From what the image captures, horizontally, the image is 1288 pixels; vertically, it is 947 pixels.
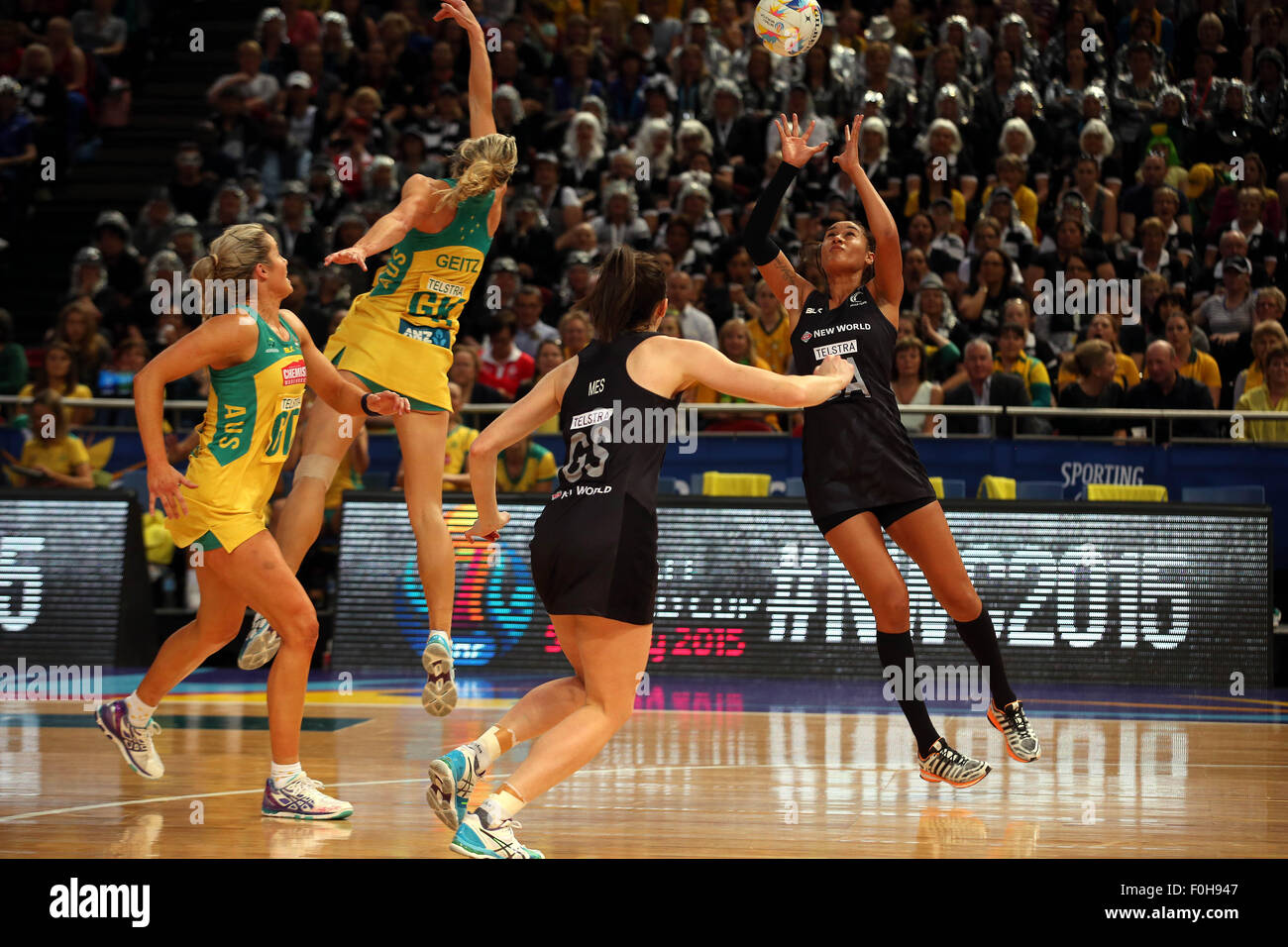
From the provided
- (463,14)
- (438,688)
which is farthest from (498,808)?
(463,14)

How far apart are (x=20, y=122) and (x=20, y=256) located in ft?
4.70

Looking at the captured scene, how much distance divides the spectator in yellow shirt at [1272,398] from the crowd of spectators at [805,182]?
29 mm

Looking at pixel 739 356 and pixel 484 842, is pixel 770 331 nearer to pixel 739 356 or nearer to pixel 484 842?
pixel 739 356

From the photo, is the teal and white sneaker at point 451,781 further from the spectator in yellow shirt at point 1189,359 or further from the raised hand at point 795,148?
the spectator in yellow shirt at point 1189,359

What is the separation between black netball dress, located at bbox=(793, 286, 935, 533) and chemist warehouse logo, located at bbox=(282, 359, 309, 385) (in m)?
2.03

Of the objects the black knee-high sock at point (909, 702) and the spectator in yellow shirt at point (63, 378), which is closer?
the black knee-high sock at point (909, 702)

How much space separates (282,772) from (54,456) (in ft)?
20.7

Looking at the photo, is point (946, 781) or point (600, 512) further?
point (946, 781)

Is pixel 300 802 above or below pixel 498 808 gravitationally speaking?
below

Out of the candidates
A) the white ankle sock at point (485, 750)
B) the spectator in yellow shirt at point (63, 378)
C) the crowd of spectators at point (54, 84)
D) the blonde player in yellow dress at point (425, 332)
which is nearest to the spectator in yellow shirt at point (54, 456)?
the spectator in yellow shirt at point (63, 378)

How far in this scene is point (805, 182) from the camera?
1380 centimetres

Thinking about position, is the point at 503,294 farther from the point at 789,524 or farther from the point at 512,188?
the point at 789,524

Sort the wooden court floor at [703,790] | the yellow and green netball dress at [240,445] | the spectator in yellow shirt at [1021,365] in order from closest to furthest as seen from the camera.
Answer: the wooden court floor at [703,790] → the yellow and green netball dress at [240,445] → the spectator in yellow shirt at [1021,365]

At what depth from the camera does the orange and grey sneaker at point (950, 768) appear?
19.5 feet
